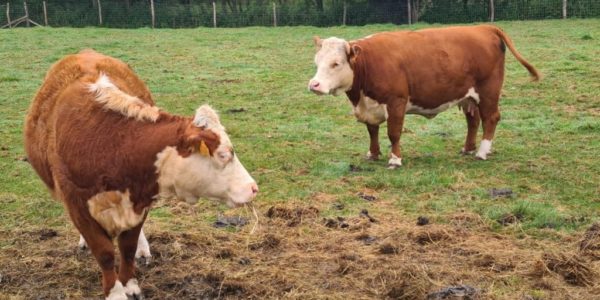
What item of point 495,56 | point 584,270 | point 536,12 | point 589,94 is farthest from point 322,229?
point 536,12

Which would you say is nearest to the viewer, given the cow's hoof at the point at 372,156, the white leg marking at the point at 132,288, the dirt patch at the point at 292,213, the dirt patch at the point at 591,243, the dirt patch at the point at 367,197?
the white leg marking at the point at 132,288

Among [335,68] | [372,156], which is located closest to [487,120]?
[372,156]

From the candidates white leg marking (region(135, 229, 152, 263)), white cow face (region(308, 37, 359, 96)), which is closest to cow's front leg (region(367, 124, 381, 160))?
white cow face (region(308, 37, 359, 96))

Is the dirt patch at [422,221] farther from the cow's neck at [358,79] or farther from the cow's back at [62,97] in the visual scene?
the cow's back at [62,97]

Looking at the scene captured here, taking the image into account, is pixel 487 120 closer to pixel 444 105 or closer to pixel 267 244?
pixel 444 105

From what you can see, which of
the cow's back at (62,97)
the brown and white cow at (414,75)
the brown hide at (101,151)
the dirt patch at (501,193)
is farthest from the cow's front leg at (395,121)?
the brown hide at (101,151)

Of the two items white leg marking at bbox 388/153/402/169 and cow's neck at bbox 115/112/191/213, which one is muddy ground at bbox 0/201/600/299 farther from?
white leg marking at bbox 388/153/402/169

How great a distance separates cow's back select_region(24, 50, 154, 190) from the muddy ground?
0.97 m

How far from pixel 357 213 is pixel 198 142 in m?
2.93

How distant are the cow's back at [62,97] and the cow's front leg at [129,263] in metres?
0.65

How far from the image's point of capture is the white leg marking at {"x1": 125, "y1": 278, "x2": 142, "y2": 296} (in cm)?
466

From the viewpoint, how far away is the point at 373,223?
20.4 ft

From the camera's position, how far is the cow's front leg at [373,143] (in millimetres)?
8570

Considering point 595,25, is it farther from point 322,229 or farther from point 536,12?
point 322,229
